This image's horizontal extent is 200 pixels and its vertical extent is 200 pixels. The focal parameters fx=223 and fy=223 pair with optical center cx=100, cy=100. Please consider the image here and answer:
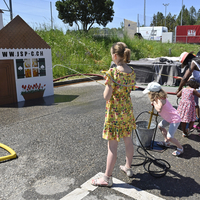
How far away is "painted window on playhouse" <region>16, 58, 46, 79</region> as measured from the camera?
7301mm

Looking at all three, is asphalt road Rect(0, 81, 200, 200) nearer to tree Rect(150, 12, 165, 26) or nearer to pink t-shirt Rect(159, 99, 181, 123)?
pink t-shirt Rect(159, 99, 181, 123)

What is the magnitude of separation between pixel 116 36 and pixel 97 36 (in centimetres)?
164

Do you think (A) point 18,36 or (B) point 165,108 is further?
→ (A) point 18,36

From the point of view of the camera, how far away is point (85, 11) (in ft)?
67.0

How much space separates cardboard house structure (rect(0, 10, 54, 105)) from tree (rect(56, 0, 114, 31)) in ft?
45.6

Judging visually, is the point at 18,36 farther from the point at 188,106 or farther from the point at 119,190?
the point at 119,190

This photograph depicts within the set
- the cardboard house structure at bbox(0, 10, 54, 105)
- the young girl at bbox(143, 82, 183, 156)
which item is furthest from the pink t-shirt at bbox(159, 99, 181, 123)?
the cardboard house structure at bbox(0, 10, 54, 105)

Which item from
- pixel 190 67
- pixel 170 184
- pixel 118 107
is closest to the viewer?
pixel 118 107

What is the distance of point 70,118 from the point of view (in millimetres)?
5586

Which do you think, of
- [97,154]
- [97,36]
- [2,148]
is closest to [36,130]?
[2,148]

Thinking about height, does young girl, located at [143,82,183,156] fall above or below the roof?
below

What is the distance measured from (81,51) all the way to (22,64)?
8.38 meters

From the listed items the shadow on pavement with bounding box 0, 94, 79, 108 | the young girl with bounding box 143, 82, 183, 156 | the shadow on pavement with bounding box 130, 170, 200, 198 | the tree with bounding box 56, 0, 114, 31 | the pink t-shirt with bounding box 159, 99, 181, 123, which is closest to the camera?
the shadow on pavement with bounding box 130, 170, 200, 198

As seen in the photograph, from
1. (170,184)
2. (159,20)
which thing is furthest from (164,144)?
(159,20)
